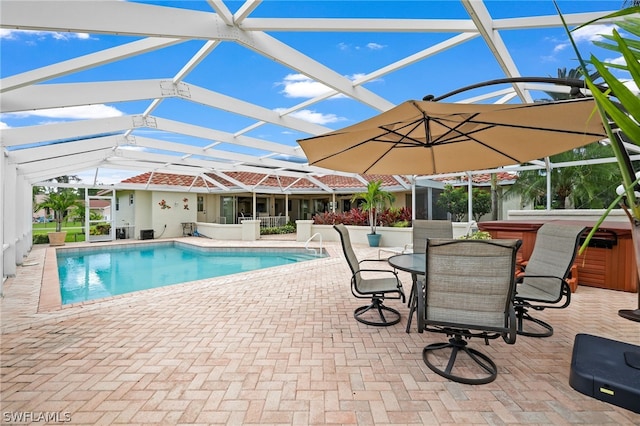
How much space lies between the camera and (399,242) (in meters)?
11.1

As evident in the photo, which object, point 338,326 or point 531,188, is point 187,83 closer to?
point 338,326

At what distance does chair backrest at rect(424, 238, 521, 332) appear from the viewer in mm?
2436

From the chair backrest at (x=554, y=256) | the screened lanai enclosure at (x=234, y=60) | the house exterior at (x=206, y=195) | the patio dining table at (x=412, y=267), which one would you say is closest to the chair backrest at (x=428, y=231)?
the patio dining table at (x=412, y=267)

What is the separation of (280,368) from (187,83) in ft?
17.1

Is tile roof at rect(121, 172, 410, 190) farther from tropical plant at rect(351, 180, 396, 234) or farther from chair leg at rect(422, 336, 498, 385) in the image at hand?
chair leg at rect(422, 336, 498, 385)

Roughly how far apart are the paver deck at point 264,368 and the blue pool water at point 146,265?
3.23 m

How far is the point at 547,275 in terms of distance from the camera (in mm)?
3658

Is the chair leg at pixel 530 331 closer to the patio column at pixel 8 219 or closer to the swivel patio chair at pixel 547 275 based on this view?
the swivel patio chair at pixel 547 275

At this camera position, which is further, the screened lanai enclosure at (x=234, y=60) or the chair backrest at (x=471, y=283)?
the screened lanai enclosure at (x=234, y=60)

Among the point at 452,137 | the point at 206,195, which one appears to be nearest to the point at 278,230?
the point at 206,195

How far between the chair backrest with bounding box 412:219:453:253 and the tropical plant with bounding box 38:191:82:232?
17088 millimetres

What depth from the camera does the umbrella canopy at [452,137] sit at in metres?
2.59

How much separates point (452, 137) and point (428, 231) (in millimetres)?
1904

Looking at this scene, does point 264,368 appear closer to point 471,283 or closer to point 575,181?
point 471,283
